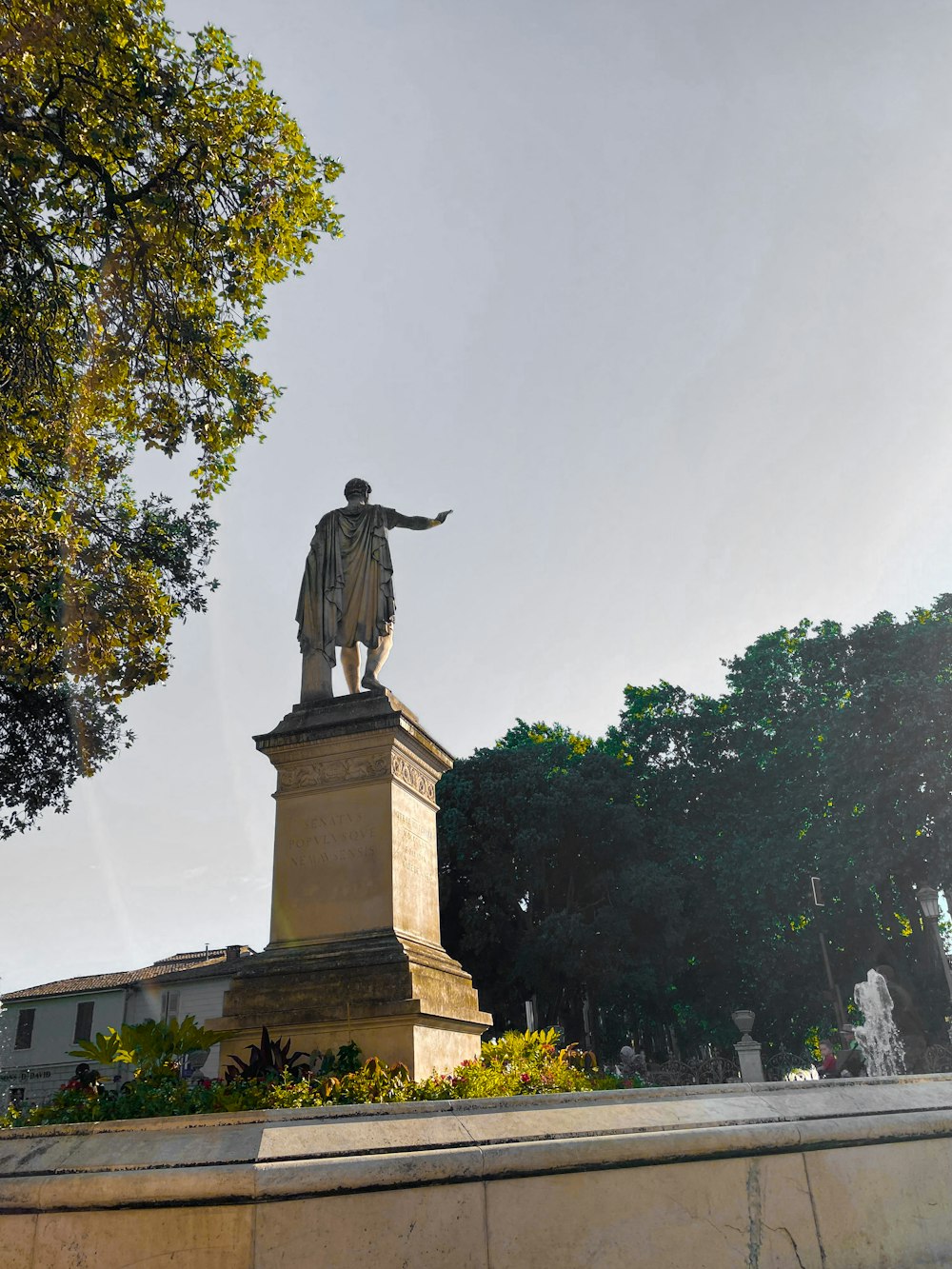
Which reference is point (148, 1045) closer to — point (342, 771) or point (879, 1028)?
point (342, 771)

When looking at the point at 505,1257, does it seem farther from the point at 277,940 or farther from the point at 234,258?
the point at 234,258

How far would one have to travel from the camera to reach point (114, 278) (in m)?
11.5

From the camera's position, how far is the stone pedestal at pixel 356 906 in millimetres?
7754

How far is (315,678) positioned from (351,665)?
0.44 metres

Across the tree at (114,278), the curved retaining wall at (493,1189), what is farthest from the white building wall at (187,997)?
the curved retaining wall at (493,1189)

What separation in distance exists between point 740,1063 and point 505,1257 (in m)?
24.0

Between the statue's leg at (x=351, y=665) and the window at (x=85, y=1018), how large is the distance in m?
48.4

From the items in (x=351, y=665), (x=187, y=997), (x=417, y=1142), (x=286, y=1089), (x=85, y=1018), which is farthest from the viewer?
(x=85, y=1018)

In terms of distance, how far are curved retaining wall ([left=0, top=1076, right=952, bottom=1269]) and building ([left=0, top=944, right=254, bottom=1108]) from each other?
1843 inches

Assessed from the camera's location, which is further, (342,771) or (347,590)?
(347,590)

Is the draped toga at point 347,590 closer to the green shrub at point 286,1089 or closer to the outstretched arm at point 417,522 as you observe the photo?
the outstretched arm at point 417,522

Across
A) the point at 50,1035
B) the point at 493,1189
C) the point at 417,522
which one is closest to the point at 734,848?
the point at 417,522

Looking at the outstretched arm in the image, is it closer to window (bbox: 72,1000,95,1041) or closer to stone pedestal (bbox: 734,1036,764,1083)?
stone pedestal (bbox: 734,1036,764,1083)

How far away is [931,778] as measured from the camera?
30516 mm
